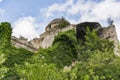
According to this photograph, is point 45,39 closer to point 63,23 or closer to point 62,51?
point 63,23

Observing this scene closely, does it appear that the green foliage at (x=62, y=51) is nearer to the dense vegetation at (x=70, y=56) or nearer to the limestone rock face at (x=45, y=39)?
the dense vegetation at (x=70, y=56)

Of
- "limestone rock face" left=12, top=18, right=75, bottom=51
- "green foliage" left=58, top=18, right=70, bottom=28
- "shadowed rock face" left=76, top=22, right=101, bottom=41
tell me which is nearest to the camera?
"limestone rock face" left=12, top=18, right=75, bottom=51

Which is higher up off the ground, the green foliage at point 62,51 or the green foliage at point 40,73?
the green foliage at point 62,51

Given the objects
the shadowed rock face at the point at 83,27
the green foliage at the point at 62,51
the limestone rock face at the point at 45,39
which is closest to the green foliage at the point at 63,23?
the limestone rock face at the point at 45,39

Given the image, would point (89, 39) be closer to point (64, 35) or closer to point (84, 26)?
point (64, 35)

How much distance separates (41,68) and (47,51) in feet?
54.8

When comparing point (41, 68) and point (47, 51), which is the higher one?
point (47, 51)

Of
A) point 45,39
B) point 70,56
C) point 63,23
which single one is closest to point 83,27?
point 63,23

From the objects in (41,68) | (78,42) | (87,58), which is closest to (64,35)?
(78,42)

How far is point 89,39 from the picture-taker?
32.9 m

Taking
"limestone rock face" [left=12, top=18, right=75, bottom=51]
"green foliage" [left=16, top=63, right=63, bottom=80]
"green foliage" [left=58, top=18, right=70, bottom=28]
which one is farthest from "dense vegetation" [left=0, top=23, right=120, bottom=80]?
"green foliage" [left=16, top=63, right=63, bottom=80]

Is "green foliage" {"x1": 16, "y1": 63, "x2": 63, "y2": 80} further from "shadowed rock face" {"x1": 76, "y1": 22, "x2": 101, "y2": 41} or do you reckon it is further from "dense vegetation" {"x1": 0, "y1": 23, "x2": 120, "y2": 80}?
"shadowed rock face" {"x1": 76, "y1": 22, "x2": 101, "y2": 41}

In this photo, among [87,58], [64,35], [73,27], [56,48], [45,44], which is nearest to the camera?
[87,58]

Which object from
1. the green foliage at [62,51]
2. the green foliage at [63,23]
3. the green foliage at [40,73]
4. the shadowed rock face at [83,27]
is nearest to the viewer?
the green foliage at [40,73]
